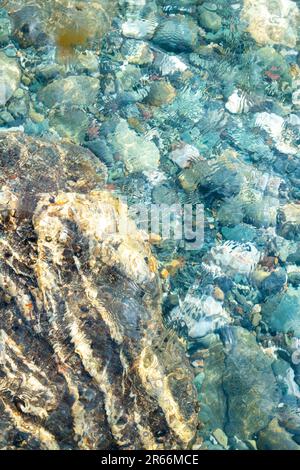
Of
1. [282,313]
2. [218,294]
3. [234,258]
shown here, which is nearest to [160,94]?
[234,258]

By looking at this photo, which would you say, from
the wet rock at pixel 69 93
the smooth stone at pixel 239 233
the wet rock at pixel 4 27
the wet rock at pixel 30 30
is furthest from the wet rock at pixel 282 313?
the wet rock at pixel 4 27

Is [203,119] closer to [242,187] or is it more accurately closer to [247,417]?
[242,187]

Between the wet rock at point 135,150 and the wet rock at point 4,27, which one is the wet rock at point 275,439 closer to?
the wet rock at point 135,150

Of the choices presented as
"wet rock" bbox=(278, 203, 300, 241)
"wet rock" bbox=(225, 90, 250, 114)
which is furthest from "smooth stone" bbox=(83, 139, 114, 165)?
"wet rock" bbox=(278, 203, 300, 241)

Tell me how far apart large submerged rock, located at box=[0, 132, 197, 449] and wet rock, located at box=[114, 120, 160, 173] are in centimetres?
149

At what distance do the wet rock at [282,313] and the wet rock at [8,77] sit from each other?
4328 mm

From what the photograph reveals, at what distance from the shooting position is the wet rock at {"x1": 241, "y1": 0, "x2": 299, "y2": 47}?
6938 millimetres

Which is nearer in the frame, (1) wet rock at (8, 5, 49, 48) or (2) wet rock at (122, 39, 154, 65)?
(1) wet rock at (8, 5, 49, 48)

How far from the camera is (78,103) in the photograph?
6211 millimetres

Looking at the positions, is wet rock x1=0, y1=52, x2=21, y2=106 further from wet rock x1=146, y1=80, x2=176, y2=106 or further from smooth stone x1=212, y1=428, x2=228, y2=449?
smooth stone x1=212, y1=428, x2=228, y2=449

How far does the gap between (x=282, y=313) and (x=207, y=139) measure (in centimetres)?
258

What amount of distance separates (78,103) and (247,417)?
4474mm

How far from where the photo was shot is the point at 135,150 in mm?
6047

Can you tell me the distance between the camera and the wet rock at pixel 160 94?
6.40m
